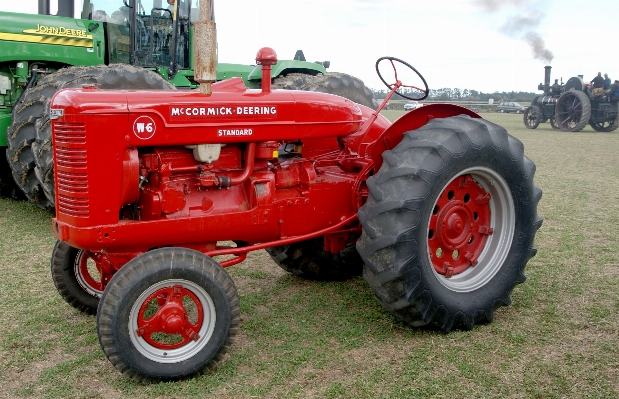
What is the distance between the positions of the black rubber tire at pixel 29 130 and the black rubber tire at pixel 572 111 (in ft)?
63.5

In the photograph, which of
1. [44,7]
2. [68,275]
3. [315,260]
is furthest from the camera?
[44,7]

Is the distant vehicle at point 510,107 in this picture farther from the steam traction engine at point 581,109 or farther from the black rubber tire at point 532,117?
the steam traction engine at point 581,109

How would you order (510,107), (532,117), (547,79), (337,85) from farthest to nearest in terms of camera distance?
(510,107) → (547,79) → (532,117) → (337,85)

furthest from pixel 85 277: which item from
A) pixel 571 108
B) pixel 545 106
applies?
pixel 545 106

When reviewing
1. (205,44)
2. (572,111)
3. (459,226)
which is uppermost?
(205,44)

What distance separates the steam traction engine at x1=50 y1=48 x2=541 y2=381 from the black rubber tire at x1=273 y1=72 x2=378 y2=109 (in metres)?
4.07

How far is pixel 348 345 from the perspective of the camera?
353 cm

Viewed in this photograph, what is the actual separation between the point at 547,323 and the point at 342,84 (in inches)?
211

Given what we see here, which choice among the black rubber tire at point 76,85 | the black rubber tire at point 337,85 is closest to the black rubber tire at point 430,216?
the black rubber tire at point 76,85

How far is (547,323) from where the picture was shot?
150 inches

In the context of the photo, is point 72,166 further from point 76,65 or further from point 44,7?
point 44,7

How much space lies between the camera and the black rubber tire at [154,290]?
298 centimetres

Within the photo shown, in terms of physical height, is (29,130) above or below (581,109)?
below

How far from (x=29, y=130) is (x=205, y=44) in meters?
4.04
